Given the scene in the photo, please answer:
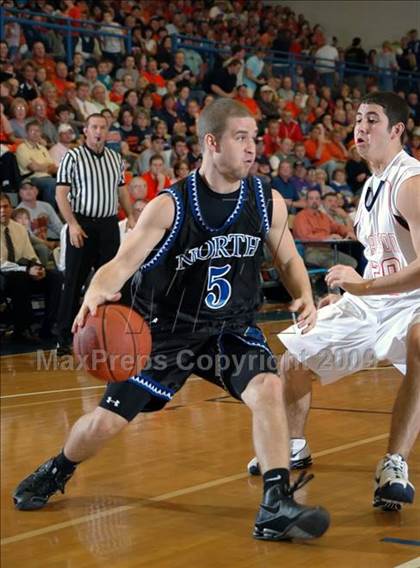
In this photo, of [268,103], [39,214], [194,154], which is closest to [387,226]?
[39,214]

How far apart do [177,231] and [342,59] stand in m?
16.4

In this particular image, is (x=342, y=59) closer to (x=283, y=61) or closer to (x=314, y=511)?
(x=283, y=61)

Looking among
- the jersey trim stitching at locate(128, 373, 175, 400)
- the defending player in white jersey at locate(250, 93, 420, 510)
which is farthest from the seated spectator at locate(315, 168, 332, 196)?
the jersey trim stitching at locate(128, 373, 175, 400)

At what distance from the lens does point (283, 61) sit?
17125 mm

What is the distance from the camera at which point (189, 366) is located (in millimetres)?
3938

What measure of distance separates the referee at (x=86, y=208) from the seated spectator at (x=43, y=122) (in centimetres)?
298

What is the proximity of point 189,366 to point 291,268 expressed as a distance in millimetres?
581

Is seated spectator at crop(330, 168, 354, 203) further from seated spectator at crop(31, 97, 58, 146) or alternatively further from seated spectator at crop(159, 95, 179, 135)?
seated spectator at crop(31, 97, 58, 146)

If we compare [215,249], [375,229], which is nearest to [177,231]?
[215,249]

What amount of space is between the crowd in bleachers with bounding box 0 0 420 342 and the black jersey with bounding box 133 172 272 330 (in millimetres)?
6149

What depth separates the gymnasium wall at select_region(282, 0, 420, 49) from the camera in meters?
20.4

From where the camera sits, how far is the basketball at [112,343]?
354 centimetres

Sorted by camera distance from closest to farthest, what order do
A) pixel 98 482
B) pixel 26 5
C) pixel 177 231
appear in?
1. pixel 177 231
2. pixel 98 482
3. pixel 26 5

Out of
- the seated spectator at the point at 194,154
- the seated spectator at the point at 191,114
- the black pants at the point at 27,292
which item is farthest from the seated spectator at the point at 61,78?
the black pants at the point at 27,292
